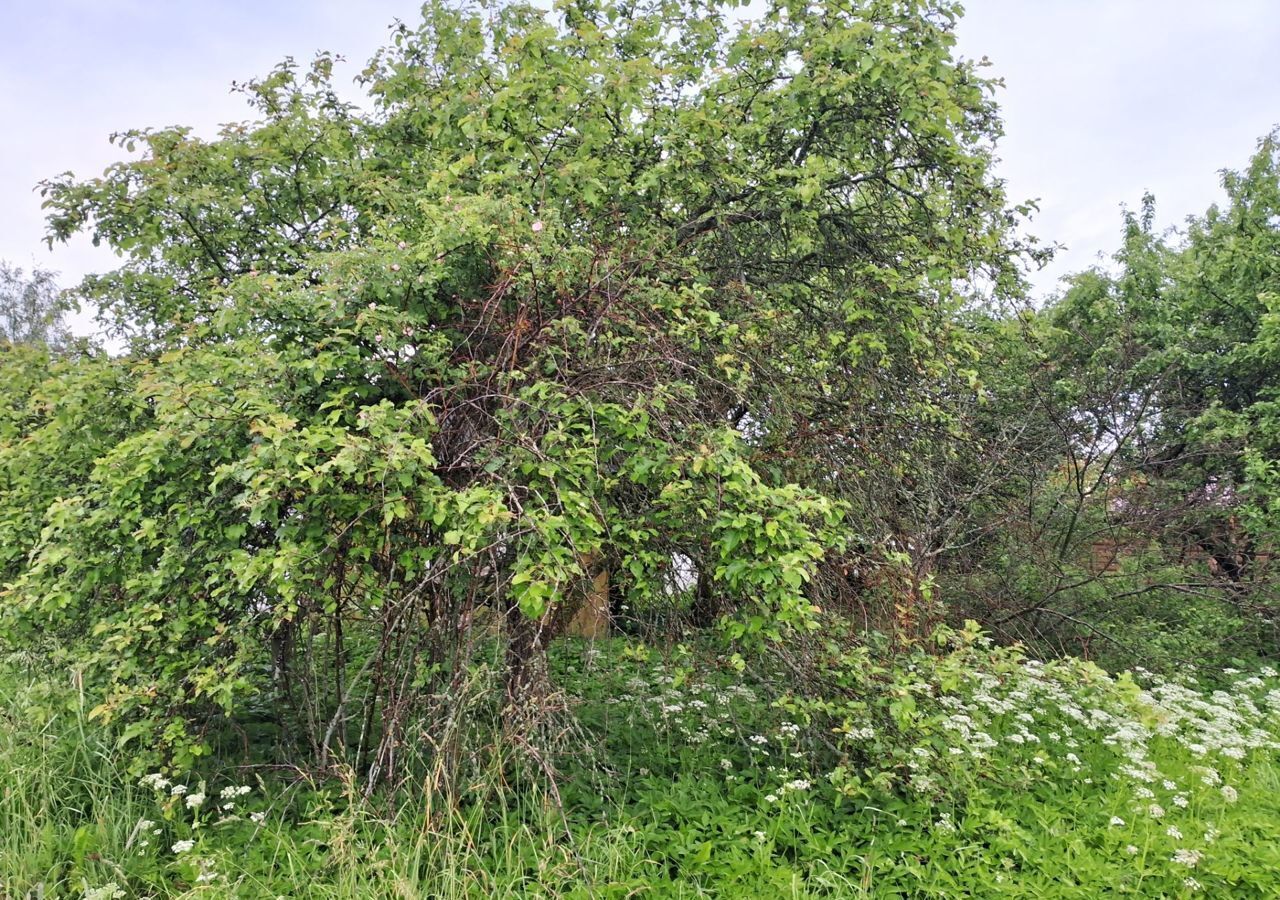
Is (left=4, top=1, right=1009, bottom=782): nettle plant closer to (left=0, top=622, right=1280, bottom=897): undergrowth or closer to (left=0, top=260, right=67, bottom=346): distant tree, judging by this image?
(left=0, top=622, right=1280, bottom=897): undergrowth

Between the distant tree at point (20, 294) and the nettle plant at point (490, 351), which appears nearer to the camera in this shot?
the nettle plant at point (490, 351)

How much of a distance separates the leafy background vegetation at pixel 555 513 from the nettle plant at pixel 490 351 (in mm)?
25

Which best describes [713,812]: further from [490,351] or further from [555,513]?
[490,351]

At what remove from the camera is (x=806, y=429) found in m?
3.35

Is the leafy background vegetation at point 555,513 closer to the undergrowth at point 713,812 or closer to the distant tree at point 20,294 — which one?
the undergrowth at point 713,812

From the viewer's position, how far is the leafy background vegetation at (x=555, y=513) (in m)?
2.58

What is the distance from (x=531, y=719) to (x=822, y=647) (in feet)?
4.16

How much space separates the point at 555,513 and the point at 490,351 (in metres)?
0.94

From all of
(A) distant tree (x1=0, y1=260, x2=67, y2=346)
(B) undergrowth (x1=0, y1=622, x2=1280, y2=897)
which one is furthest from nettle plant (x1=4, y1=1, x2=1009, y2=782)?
(A) distant tree (x1=0, y1=260, x2=67, y2=346)

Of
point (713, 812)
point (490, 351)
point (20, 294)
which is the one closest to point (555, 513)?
point (490, 351)

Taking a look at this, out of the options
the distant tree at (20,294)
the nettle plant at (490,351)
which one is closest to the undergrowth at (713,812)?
the nettle plant at (490,351)

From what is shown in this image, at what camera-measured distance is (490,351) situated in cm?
320

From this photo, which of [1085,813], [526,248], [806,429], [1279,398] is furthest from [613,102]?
[1279,398]

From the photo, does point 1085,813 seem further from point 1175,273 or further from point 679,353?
point 1175,273
